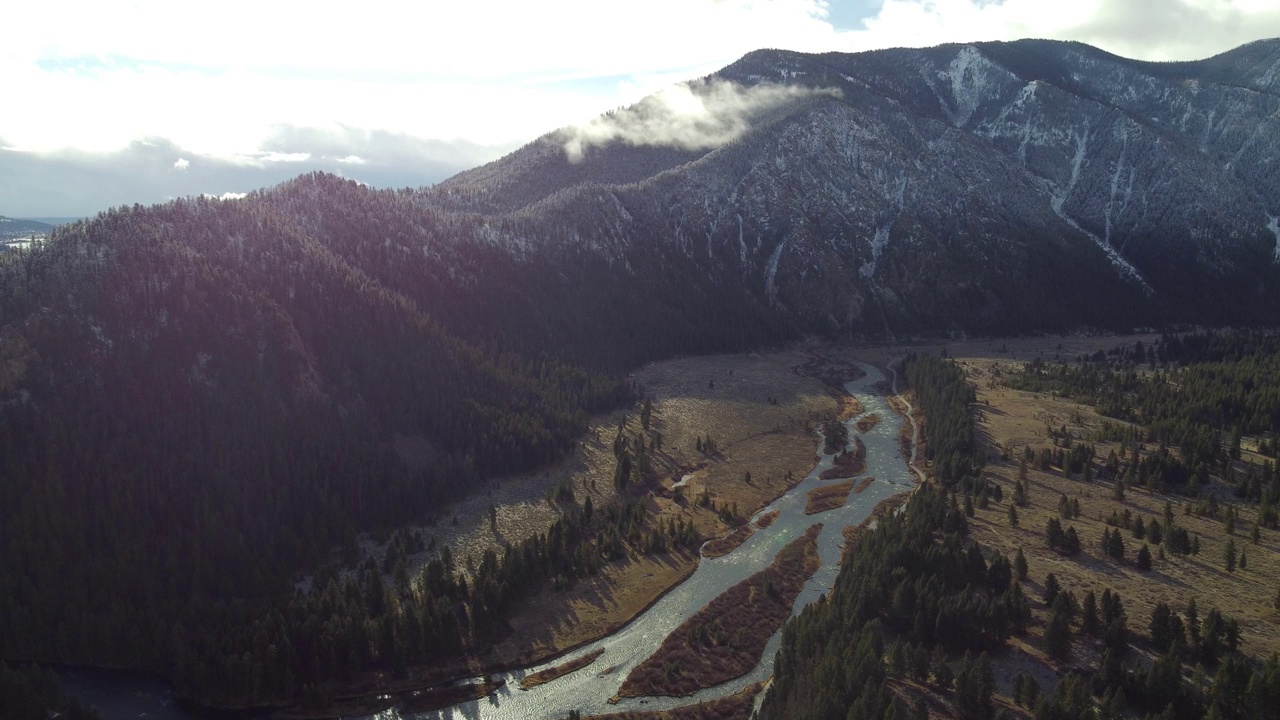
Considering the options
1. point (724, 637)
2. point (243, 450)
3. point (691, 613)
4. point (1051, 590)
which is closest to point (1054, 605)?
point (1051, 590)

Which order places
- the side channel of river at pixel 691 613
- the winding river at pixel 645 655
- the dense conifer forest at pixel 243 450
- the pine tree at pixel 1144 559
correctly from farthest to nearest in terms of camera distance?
the pine tree at pixel 1144 559, the dense conifer forest at pixel 243 450, the side channel of river at pixel 691 613, the winding river at pixel 645 655

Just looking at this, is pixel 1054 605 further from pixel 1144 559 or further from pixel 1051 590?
pixel 1144 559

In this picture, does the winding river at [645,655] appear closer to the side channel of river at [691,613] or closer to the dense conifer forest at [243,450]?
the side channel of river at [691,613]

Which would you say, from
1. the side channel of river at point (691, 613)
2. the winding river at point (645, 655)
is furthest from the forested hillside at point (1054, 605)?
the winding river at point (645, 655)

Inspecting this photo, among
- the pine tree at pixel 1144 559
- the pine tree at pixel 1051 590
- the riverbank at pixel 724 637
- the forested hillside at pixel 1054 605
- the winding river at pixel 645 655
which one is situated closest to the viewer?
the forested hillside at pixel 1054 605

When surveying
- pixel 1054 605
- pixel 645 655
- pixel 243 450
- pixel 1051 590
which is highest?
pixel 243 450

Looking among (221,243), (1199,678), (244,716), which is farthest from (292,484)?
(1199,678)

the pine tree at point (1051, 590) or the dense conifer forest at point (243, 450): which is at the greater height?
the dense conifer forest at point (243, 450)
